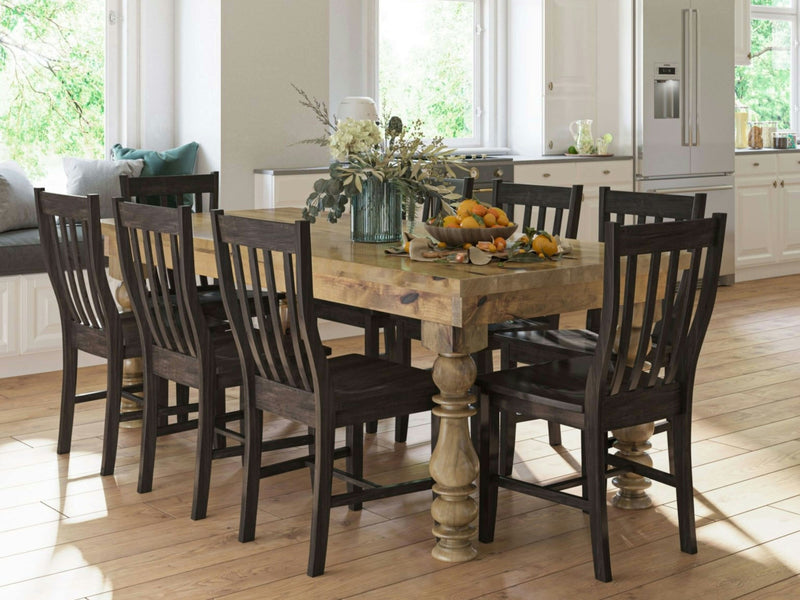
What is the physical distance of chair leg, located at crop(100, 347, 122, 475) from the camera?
11.3 ft

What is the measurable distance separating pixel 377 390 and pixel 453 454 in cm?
25

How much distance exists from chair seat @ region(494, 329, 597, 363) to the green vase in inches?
20.3

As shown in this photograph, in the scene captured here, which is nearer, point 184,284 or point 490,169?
point 184,284

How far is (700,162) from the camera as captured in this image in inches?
282

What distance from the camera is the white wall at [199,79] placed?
5465mm

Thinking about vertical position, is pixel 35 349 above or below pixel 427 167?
below

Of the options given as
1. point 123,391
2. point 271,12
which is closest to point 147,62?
point 271,12

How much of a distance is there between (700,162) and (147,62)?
3.67 m

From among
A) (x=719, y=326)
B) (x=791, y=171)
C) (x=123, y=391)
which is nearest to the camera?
(x=123, y=391)

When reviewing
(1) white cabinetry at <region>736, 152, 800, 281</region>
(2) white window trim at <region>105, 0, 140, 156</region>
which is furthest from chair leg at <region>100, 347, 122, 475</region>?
(1) white cabinetry at <region>736, 152, 800, 281</region>

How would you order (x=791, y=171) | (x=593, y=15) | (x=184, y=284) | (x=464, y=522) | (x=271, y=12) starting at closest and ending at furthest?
(x=464, y=522) → (x=184, y=284) → (x=271, y=12) → (x=593, y=15) → (x=791, y=171)

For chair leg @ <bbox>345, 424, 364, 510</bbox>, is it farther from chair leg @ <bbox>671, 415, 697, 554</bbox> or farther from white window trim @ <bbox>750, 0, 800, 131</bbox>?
white window trim @ <bbox>750, 0, 800, 131</bbox>

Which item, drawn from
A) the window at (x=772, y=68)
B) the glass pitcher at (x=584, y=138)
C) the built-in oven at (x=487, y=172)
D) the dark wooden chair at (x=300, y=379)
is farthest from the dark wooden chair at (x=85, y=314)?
the window at (x=772, y=68)

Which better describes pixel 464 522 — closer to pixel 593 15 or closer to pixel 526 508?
pixel 526 508
